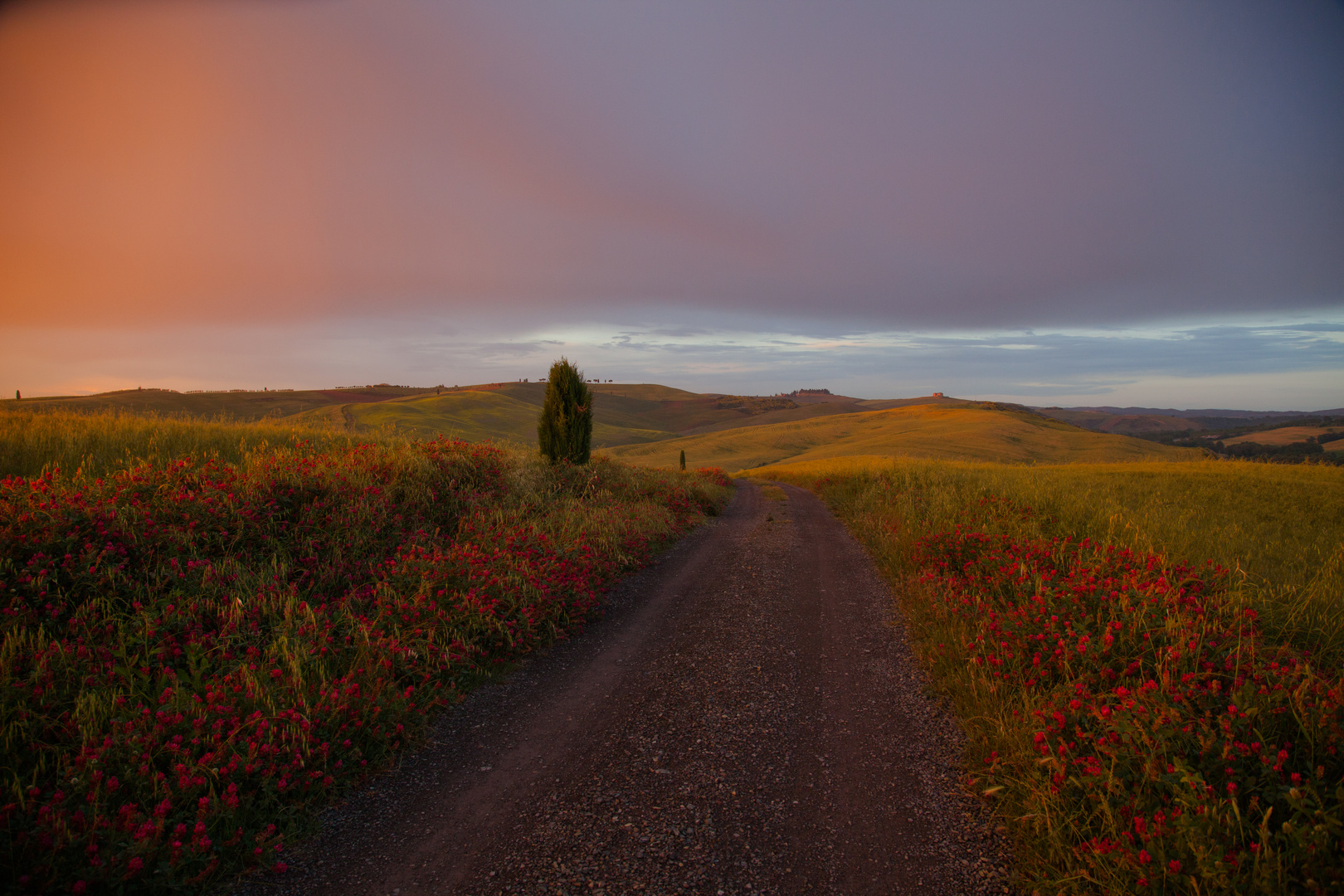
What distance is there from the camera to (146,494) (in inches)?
254

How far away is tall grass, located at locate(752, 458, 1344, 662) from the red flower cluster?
1.00m

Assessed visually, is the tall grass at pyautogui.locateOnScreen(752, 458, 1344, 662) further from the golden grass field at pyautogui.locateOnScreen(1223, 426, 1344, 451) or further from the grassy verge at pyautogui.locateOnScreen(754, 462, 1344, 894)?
the golden grass field at pyautogui.locateOnScreen(1223, 426, 1344, 451)

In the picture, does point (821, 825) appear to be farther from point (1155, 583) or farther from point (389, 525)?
point (389, 525)

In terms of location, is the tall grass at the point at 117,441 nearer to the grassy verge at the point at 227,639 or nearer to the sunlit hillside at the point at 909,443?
the grassy verge at the point at 227,639

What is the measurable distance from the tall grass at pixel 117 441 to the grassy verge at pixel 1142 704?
988 centimetres

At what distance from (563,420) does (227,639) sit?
1172cm

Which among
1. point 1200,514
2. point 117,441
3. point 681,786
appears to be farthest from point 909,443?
point 117,441

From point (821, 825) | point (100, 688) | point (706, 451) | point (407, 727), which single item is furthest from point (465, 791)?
point (706, 451)

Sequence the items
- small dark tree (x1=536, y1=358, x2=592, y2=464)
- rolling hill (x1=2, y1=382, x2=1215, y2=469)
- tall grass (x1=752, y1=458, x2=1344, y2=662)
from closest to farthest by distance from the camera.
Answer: tall grass (x1=752, y1=458, x2=1344, y2=662) → small dark tree (x1=536, y1=358, x2=592, y2=464) → rolling hill (x1=2, y1=382, x2=1215, y2=469)

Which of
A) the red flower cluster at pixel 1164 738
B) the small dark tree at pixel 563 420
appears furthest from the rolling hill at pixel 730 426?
the red flower cluster at pixel 1164 738

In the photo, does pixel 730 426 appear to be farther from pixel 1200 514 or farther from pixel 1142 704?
pixel 1142 704

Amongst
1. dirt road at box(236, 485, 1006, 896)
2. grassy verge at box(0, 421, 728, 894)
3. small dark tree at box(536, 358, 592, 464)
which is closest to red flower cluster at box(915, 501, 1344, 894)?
Answer: dirt road at box(236, 485, 1006, 896)

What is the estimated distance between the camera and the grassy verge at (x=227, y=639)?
2961mm

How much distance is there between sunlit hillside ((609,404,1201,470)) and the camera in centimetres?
4078
